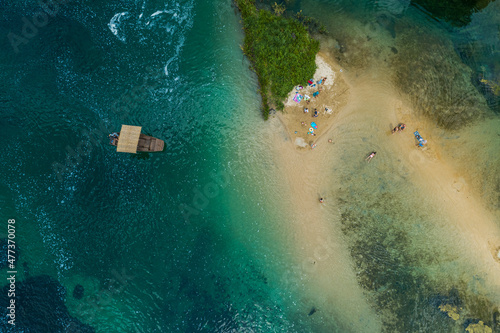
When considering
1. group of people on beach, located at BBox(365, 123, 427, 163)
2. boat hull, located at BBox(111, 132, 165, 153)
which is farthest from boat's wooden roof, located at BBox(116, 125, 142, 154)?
group of people on beach, located at BBox(365, 123, 427, 163)

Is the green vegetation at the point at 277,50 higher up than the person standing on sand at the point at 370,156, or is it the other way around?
the green vegetation at the point at 277,50

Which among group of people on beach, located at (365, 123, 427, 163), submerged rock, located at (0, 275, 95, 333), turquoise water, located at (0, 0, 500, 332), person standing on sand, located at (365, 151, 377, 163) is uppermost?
group of people on beach, located at (365, 123, 427, 163)

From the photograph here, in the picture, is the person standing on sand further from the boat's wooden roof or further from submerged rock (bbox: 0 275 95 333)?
submerged rock (bbox: 0 275 95 333)

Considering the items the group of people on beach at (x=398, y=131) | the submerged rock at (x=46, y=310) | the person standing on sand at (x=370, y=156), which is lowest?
the submerged rock at (x=46, y=310)

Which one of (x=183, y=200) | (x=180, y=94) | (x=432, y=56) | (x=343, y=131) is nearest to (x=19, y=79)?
(x=180, y=94)

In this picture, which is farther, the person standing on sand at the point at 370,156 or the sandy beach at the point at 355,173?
the sandy beach at the point at 355,173

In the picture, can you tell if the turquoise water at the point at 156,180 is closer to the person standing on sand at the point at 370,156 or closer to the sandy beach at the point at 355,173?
the sandy beach at the point at 355,173

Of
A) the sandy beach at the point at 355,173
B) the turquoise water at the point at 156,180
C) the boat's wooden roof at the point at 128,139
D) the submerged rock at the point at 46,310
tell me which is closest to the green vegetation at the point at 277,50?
the sandy beach at the point at 355,173
